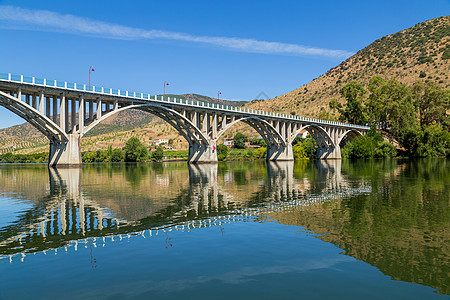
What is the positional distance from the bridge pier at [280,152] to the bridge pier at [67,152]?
2053 inches

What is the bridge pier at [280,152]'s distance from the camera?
9619cm

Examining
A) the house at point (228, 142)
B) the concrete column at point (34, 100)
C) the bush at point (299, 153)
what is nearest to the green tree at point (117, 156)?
the bush at point (299, 153)

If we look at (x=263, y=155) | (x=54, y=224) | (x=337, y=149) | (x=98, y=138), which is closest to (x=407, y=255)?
(x=54, y=224)

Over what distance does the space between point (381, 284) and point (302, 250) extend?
279 centimetres

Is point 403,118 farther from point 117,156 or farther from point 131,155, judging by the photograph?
point 117,156

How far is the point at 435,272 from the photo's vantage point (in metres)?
8.67

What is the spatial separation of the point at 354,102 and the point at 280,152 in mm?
38836

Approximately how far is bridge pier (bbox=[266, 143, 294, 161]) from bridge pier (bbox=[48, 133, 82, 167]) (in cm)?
5215

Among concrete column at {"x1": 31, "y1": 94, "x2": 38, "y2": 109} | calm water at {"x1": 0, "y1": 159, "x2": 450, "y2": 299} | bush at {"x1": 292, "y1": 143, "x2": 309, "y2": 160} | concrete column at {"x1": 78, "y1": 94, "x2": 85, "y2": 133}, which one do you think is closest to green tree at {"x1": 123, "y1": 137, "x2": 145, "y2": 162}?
bush at {"x1": 292, "y1": 143, "x2": 309, "y2": 160}

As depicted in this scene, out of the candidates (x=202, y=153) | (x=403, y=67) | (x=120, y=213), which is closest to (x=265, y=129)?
(x=202, y=153)

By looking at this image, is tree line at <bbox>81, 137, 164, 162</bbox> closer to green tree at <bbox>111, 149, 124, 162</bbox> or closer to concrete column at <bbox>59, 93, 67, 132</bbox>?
green tree at <bbox>111, 149, 124, 162</bbox>

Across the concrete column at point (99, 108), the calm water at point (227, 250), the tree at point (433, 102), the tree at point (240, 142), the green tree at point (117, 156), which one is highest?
the tree at point (433, 102)

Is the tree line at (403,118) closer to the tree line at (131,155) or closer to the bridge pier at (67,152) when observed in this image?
the tree line at (131,155)

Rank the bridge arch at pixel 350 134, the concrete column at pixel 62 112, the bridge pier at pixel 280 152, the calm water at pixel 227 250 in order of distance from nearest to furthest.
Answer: the calm water at pixel 227 250 → the concrete column at pixel 62 112 → the bridge pier at pixel 280 152 → the bridge arch at pixel 350 134
